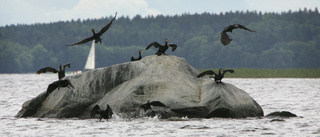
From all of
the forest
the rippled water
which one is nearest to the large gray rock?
the rippled water

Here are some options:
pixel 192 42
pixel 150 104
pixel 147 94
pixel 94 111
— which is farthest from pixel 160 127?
pixel 192 42

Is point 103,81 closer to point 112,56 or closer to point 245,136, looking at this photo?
point 245,136

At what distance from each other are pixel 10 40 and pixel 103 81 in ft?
571

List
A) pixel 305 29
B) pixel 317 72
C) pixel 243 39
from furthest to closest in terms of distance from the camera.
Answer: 1. pixel 305 29
2. pixel 243 39
3. pixel 317 72

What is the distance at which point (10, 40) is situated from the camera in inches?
7279

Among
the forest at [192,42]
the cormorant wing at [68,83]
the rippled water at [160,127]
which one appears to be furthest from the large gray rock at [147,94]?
the forest at [192,42]

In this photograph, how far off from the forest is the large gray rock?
11504 cm

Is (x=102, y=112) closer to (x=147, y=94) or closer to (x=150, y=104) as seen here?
(x=147, y=94)

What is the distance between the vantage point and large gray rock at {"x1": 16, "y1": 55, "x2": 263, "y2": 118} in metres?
17.2

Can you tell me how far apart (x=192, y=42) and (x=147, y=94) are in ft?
459

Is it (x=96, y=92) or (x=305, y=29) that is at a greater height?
(x=305, y=29)

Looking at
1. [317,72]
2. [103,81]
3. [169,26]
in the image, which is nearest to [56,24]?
[169,26]

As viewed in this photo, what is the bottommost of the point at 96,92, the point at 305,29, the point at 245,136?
the point at 245,136

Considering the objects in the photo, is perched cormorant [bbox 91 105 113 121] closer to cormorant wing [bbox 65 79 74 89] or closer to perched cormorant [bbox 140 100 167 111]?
perched cormorant [bbox 140 100 167 111]
